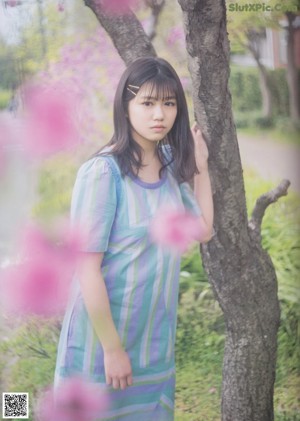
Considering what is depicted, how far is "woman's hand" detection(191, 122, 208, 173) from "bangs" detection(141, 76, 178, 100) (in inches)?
8.0

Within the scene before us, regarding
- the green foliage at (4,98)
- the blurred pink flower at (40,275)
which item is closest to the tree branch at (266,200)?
the blurred pink flower at (40,275)

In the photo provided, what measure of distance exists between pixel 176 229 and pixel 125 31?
65 cm

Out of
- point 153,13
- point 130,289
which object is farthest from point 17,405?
point 153,13

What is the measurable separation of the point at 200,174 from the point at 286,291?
0.52 m

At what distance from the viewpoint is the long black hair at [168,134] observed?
2.01 metres

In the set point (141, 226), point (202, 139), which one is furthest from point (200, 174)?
point (141, 226)

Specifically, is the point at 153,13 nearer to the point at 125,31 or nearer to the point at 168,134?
the point at 125,31

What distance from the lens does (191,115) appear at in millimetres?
2186

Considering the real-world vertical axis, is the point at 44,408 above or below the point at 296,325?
below

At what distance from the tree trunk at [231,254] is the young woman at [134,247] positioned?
69mm

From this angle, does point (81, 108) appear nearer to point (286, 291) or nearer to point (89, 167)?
point (89, 167)

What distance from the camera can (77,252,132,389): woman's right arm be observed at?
2.02 metres

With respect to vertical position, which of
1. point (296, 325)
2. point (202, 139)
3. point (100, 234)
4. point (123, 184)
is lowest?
point (296, 325)

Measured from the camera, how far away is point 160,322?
7.04 ft
